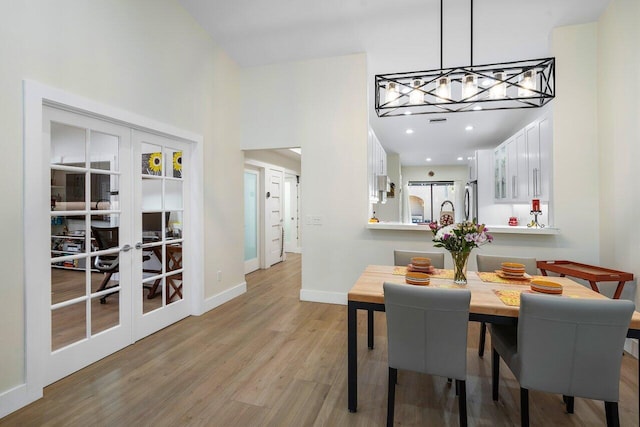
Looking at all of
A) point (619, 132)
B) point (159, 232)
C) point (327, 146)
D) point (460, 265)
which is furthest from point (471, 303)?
point (159, 232)

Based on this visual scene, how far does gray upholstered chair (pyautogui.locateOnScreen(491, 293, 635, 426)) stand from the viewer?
4.66ft

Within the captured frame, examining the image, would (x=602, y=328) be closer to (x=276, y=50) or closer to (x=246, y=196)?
(x=276, y=50)

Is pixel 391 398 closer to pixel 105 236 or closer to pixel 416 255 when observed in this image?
pixel 416 255

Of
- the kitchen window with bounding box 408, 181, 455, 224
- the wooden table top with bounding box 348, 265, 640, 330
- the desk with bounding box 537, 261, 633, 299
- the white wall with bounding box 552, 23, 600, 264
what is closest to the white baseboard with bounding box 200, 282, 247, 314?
the wooden table top with bounding box 348, 265, 640, 330

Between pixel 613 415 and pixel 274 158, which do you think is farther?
pixel 274 158

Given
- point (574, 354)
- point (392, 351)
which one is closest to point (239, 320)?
point (392, 351)

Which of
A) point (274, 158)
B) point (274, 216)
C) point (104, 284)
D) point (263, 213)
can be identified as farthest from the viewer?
point (274, 216)

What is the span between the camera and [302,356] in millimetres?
2617

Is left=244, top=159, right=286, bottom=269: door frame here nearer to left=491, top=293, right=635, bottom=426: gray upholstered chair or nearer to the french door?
the french door

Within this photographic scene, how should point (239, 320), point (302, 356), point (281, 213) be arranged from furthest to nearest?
point (281, 213) < point (239, 320) < point (302, 356)

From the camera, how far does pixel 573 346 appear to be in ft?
4.82

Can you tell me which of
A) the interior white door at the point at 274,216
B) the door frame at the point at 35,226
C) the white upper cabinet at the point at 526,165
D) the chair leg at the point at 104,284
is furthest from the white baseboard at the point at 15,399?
the white upper cabinet at the point at 526,165

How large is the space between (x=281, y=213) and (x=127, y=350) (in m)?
4.61

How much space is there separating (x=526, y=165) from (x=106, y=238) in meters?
5.35
